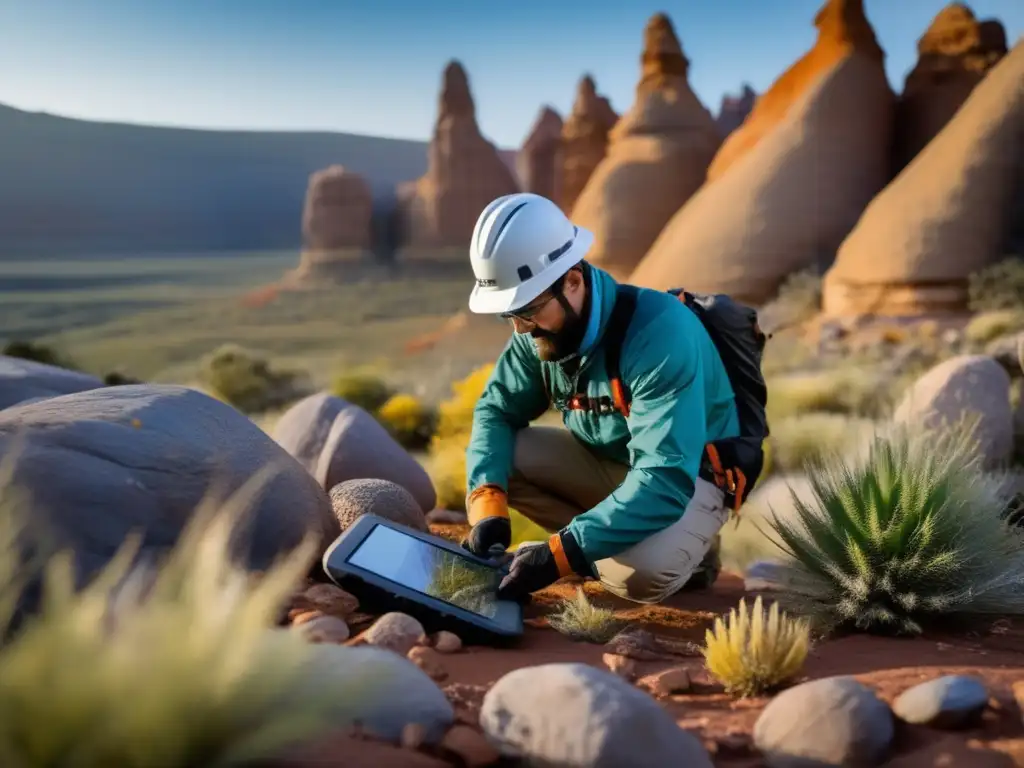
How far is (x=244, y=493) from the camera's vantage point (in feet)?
10.9

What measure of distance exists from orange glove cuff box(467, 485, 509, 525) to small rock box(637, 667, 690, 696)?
118cm

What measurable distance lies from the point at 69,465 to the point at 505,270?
5.50ft

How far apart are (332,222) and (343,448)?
1282 inches

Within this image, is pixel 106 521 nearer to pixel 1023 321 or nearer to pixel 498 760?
pixel 498 760

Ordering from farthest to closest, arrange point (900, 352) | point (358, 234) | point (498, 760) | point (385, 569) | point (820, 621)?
1. point (358, 234)
2. point (900, 352)
3. point (820, 621)
4. point (385, 569)
5. point (498, 760)

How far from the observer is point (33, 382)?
5.35 m

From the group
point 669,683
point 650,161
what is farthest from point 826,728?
point 650,161

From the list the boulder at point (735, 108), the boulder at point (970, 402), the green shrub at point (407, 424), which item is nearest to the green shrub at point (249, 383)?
the green shrub at point (407, 424)

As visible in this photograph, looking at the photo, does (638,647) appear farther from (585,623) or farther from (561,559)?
(561,559)

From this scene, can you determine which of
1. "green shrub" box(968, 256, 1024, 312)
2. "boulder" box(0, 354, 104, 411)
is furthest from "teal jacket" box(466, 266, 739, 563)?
"green shrub" box(968, 256, 1024, 312)

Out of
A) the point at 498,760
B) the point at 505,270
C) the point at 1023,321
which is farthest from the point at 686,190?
the point at 498,760

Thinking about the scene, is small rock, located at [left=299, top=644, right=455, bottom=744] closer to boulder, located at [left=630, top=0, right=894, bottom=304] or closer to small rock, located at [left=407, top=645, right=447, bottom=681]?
small rock, located at [left=407, top=645, right=447, bottom=681]

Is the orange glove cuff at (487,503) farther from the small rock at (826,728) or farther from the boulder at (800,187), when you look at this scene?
the boulder at (800,187)

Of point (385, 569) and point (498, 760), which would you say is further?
point (385, 569)
